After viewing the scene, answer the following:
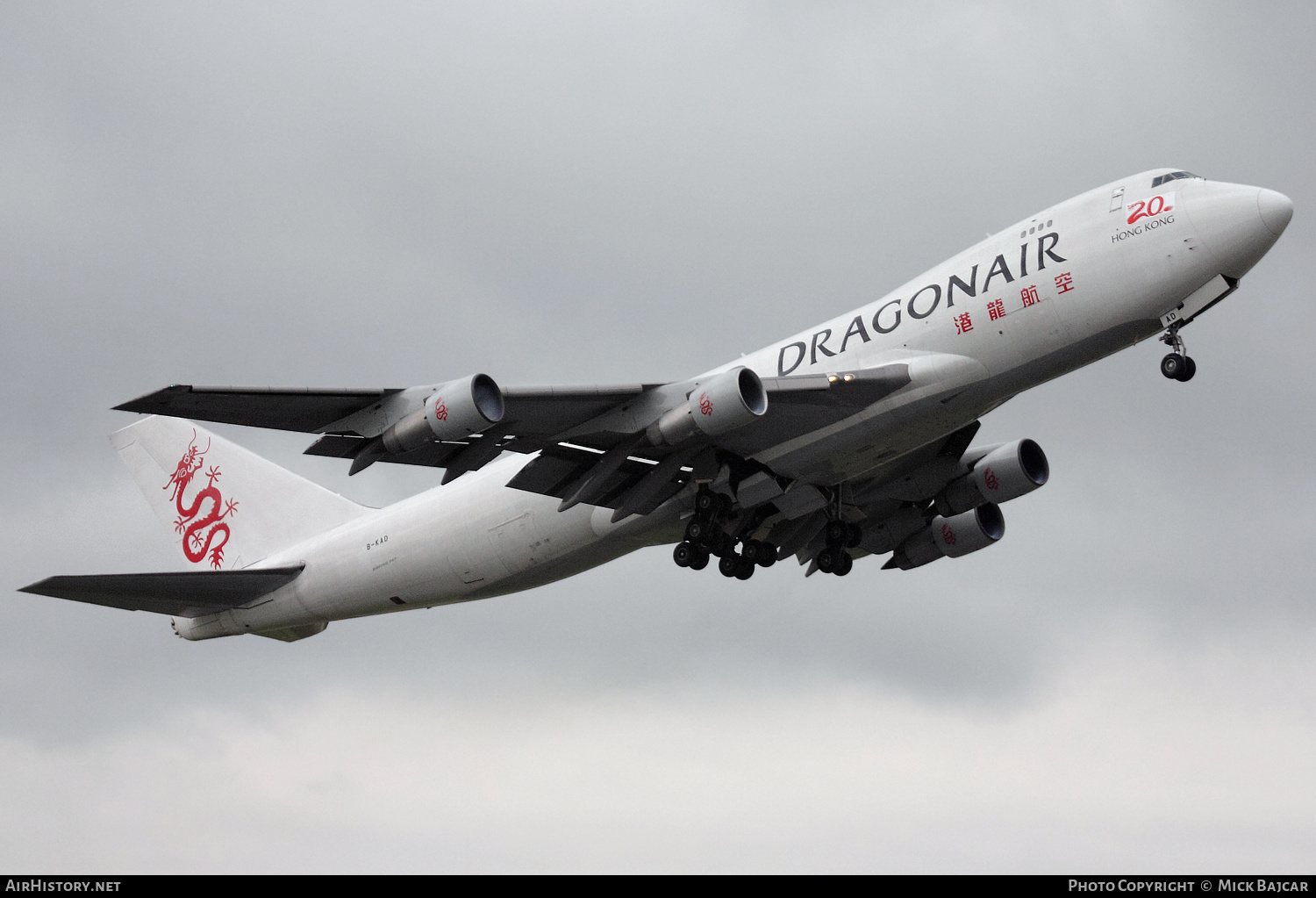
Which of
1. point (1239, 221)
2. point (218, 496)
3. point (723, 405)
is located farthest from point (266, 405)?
point (1239, 221)

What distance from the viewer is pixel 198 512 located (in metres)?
38.4

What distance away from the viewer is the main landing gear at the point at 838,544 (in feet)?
102

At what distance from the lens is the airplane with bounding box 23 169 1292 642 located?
24188mm

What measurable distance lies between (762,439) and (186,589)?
1511 cm

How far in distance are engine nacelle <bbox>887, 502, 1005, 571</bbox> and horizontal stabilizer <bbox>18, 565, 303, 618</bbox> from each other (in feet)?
49.0

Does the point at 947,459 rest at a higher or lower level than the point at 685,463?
higher

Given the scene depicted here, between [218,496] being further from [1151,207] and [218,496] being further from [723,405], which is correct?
[1151,207]

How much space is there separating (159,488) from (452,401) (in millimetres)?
19589

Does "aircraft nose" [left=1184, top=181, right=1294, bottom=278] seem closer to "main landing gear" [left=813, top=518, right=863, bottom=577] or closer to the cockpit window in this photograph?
the cockpit window

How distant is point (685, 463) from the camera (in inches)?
1092

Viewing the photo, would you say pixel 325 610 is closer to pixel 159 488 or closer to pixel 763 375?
pixel 159 488

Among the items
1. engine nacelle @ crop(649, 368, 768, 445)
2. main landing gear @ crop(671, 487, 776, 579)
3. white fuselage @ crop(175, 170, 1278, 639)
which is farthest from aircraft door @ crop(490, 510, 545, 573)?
engine nacelle @ crop(649, 368, 768, 445)

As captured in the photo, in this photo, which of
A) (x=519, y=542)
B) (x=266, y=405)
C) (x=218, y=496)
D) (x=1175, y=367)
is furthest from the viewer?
(x=218, y=496)
